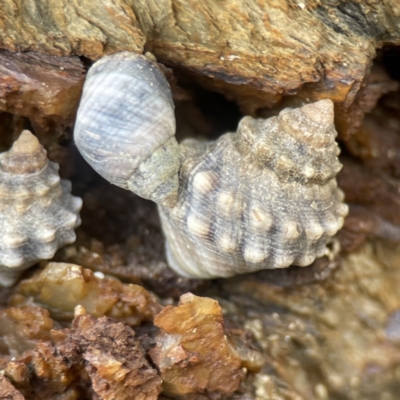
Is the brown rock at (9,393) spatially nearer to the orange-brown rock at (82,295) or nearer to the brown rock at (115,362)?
the brown rock at (115,362)

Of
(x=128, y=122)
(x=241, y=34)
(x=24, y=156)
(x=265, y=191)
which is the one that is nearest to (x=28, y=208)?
(x=24, y=156)

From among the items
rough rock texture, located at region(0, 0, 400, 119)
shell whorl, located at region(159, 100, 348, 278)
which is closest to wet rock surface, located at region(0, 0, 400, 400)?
rough rock texture, located at region(0, 0, 400, 119)

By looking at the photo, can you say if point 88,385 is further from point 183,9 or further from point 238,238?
point 183,9

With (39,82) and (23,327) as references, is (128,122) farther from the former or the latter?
(23,327)

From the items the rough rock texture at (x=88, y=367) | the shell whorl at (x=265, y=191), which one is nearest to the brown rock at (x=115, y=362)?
the rough rock texture at (x=88, y=367)

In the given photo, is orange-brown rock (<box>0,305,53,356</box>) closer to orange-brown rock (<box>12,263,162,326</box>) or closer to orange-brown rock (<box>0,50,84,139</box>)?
orange-brown rock (<box>12,263,162,326</box>)

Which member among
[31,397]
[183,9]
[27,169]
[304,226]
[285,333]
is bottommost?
[31,397]

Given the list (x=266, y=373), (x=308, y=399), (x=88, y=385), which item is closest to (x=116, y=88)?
(x=88, y=385)
